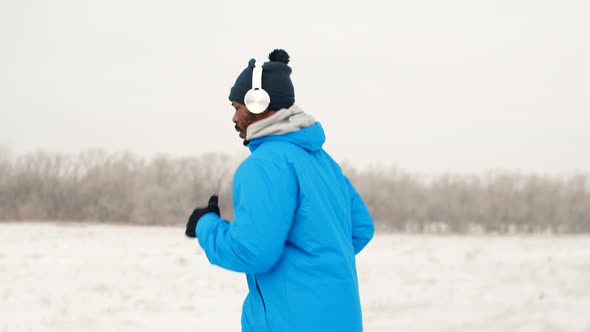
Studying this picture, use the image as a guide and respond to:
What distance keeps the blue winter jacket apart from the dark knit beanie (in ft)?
0.37

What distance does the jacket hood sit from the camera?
1843 millimetres

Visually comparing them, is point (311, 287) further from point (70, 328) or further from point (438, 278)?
point (438, 278)

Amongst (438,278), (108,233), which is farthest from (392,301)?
(108,233)

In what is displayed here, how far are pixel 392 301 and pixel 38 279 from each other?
3586 millimetres

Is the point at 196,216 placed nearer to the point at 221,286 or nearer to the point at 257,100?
the point at 257,100

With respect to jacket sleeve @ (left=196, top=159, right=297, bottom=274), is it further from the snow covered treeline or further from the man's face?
the snow covered treeline

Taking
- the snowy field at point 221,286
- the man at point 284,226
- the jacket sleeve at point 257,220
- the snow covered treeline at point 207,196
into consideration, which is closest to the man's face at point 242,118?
the man at point 284,226

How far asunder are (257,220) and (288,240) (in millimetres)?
147

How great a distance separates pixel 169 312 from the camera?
5371 mm

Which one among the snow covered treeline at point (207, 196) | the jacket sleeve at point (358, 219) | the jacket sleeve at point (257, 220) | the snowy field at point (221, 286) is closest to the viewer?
the jacket sleeve at point (257, 220)

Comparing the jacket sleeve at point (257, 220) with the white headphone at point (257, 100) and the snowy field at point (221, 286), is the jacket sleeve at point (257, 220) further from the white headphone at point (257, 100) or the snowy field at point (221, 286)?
the snowy field at point (221, 286)

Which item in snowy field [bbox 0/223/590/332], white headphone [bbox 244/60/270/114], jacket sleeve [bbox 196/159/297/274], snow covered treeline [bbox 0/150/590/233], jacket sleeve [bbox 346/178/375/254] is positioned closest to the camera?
jacket sleeve [bbox 196/159/297/274]

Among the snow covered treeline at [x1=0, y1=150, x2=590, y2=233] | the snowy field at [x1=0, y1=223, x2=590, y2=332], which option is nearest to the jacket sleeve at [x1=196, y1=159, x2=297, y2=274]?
the snowy field at [x1=0, y1=223, x2=590, y2=332]

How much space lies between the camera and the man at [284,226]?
1.70 metres
